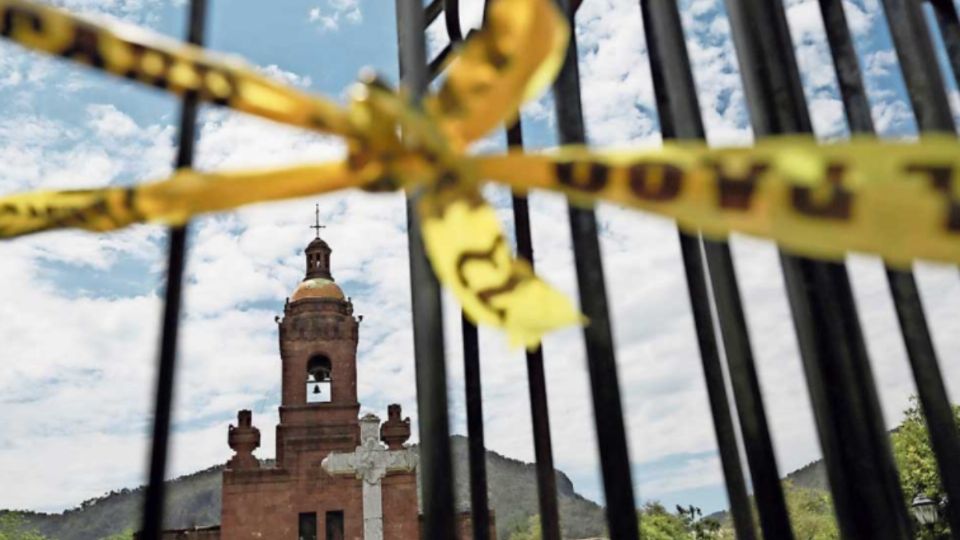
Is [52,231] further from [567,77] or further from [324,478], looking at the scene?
[324,478]

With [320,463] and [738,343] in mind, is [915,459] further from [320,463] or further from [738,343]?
[738,343]

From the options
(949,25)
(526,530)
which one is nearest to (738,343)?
(949,25)

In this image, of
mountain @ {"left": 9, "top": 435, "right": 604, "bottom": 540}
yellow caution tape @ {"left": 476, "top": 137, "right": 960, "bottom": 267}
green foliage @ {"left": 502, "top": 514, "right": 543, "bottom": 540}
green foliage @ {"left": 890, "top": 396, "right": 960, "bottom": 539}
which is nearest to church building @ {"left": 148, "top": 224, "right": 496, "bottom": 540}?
green foliage @ {"left": 890, "top": 396, "right": 960, "bottom": 539}

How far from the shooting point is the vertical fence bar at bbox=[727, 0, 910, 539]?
1.99m

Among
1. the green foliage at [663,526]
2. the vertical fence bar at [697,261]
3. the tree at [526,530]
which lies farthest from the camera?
the tree at [526,530]

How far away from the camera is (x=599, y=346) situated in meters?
2.16

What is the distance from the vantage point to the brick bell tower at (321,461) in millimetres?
19016

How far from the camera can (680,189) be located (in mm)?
1251

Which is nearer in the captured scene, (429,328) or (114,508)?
(429,328)

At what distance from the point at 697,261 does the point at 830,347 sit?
3.38 feet

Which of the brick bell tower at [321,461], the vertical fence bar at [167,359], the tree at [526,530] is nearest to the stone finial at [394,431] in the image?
the brick bell tower at [321,461]

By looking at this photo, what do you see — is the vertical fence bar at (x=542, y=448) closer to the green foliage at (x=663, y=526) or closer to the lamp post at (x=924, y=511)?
the lamp post at (x=924, y=511)

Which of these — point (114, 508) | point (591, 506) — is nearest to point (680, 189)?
point (591, 506)

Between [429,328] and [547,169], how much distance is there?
689 millimetres
